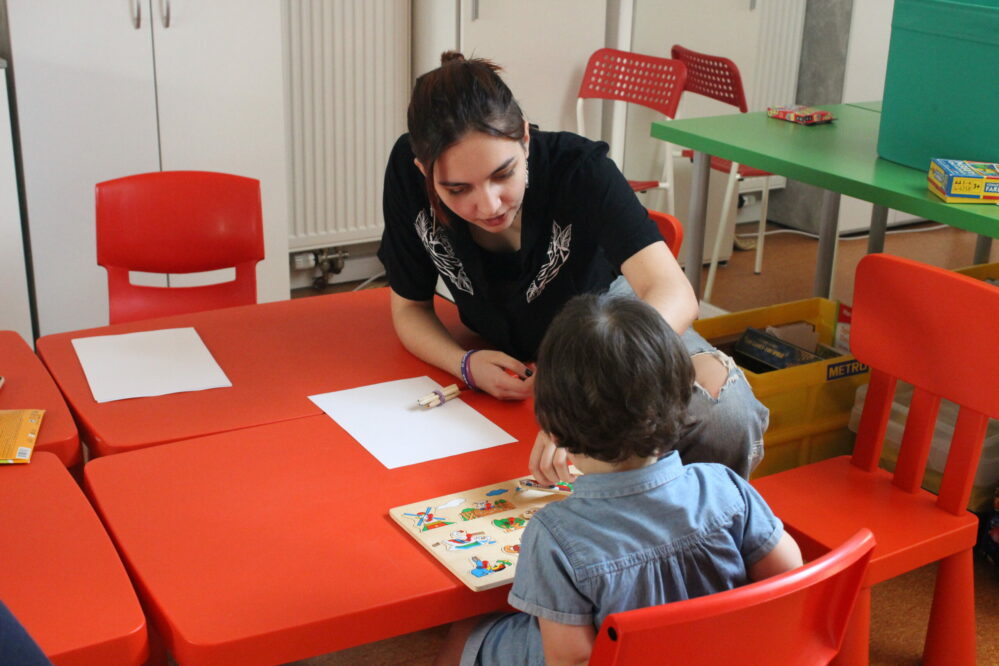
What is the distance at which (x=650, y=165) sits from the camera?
412cm

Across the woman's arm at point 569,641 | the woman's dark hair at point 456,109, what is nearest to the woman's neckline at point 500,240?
the woman's dark hair at point 456,109

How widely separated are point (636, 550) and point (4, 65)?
2.40 meters

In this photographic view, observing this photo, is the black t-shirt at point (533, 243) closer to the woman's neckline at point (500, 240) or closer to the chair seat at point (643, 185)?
the woman's neckline at point (500, 240)

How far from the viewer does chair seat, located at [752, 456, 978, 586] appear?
1624 mm

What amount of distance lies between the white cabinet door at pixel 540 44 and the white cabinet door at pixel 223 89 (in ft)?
2.35

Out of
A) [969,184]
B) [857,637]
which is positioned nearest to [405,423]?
[857,637]

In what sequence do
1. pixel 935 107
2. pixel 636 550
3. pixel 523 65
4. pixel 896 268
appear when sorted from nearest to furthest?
pixel 636 550 < pixel 896 268 < pixel 935 107 < pixel 523 65

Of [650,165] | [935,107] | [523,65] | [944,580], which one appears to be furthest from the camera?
[650,165]

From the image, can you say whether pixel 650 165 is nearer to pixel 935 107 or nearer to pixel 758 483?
pixel 935 107

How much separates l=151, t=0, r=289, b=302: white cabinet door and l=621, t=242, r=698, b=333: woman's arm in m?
1.85

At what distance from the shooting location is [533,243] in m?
1.73

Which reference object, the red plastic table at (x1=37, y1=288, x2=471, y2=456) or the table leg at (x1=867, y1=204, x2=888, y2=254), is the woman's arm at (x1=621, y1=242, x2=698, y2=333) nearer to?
the red plastic table at (x1=37, y1=288, x2=471, y2=456)

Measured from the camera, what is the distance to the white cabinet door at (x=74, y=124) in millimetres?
2859

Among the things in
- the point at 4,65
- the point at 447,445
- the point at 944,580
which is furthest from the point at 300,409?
the point at 4,65
